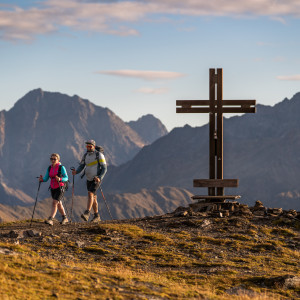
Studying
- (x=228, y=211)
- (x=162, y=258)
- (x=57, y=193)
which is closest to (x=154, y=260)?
(x=162, y=258)

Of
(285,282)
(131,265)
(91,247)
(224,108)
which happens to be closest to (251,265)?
(285,282)

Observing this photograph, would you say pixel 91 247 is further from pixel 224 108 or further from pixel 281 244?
pixel 224 108

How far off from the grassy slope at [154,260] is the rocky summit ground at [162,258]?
0.07 feet

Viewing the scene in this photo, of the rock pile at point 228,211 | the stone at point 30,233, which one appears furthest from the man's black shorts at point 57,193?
the rock pile at point 228,211

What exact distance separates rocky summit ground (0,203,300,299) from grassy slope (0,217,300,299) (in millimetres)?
22

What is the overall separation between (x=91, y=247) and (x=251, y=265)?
4.62 metres

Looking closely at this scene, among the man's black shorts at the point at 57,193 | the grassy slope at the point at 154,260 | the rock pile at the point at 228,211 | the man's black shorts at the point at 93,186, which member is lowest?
the grassy slope at the point at 154,260

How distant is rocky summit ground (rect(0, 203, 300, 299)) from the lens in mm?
11750

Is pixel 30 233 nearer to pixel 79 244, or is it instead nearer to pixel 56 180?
pixel 79 244

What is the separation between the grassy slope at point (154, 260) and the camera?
11.7 metres

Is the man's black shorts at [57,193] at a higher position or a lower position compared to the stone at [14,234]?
higher

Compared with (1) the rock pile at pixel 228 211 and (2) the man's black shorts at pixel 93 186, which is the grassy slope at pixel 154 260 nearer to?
(1) the rock pile at pixel 228 211

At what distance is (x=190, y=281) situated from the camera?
1381 cm

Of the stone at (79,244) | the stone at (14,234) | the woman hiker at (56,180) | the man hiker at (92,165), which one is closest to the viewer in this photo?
the stone at (79,244)
